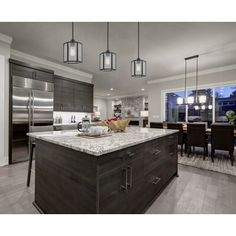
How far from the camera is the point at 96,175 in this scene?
108 centimetres

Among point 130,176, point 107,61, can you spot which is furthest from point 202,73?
point 130,176

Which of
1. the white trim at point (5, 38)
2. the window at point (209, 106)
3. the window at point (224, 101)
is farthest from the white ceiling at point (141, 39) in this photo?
the window at point (209, 106)

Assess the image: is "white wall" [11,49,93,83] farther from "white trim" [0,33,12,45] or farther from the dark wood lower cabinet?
the dark wood lower cabinet

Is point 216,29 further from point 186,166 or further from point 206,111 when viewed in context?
point 206,111

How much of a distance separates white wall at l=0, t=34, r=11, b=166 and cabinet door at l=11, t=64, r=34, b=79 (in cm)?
13

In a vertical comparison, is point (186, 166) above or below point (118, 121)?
below

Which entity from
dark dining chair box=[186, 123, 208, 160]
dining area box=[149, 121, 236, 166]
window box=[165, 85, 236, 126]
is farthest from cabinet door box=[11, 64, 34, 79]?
window box=[165, 85, 236, 126]

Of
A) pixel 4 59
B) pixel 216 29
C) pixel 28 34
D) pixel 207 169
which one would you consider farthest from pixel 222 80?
pixel 4 59

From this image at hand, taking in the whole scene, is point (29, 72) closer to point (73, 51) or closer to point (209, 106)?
point (73, 51)

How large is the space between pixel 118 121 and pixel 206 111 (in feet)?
16.4

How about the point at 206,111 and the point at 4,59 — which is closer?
the point at 4,59

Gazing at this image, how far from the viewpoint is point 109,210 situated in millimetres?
1200

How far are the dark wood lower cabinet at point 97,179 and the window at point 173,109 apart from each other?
4894 mm
